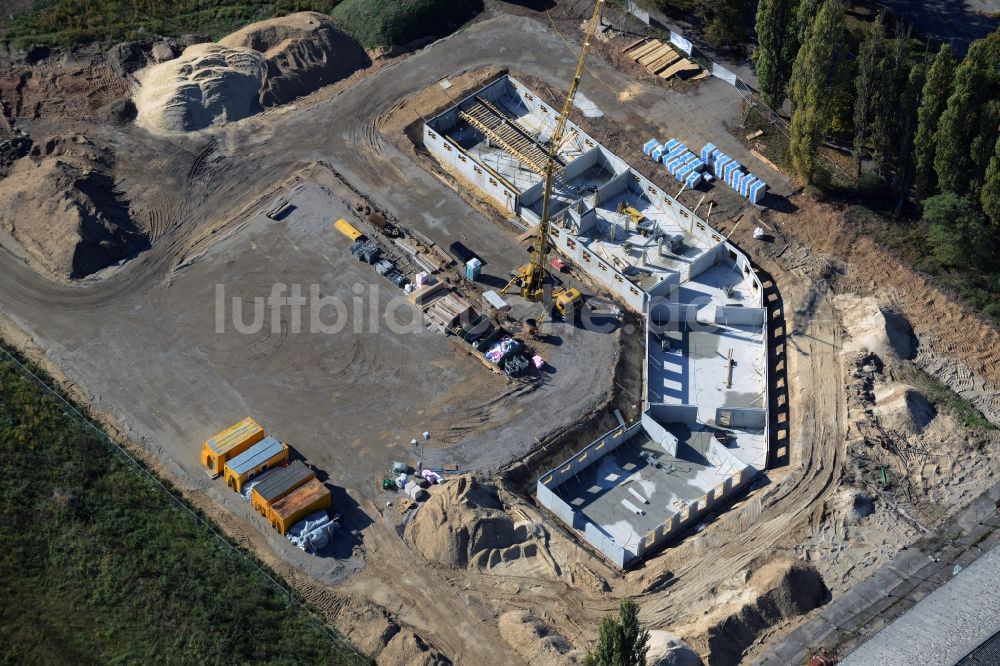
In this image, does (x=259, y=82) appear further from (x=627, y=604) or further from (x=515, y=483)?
(x=627, y=604)

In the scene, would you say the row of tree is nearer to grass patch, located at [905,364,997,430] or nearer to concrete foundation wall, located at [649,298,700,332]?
grass patch, located at [905,364,997,430]

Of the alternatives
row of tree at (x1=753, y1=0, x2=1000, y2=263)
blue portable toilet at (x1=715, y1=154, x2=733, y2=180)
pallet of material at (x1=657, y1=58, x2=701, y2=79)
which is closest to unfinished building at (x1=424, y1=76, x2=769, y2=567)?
blue portable toilet at (x1=715, y1=154, x2=733, y2=180)

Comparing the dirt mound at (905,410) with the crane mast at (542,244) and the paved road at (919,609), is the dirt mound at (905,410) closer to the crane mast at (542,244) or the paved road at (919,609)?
the paved road at (919,609)

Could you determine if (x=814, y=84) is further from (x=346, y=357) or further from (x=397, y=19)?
(x=346, y=357)

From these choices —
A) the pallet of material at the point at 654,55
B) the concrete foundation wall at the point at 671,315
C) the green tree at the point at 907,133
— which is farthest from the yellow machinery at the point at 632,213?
the green tree at the point at 907,133

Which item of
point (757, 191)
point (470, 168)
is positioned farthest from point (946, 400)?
point (470, 168)

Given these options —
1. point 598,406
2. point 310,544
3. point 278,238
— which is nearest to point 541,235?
point 598,406
